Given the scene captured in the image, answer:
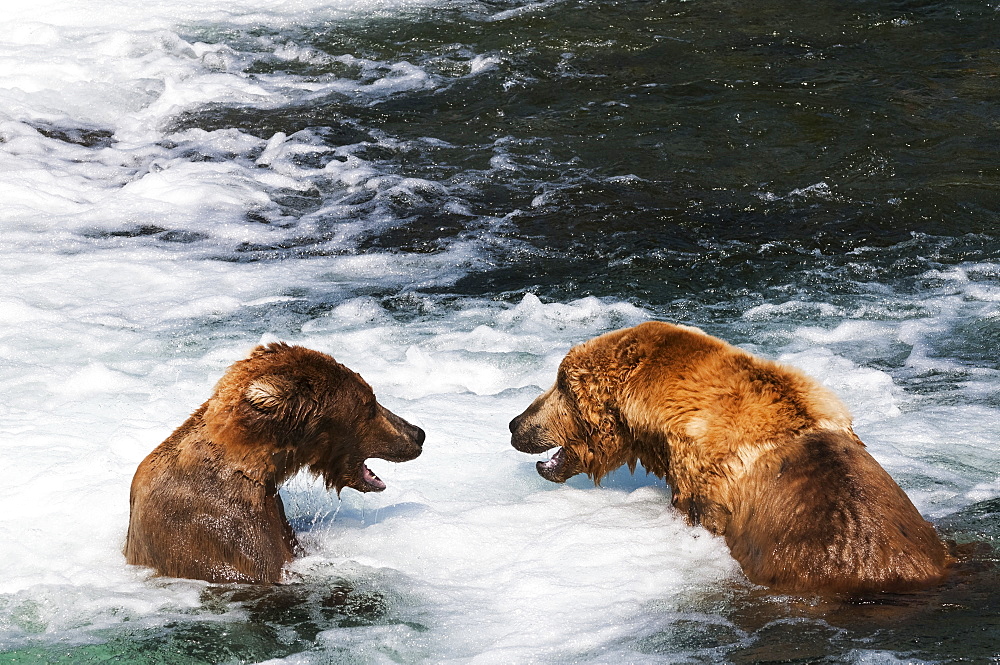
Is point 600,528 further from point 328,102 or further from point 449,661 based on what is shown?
point 328,102

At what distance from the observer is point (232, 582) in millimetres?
5531

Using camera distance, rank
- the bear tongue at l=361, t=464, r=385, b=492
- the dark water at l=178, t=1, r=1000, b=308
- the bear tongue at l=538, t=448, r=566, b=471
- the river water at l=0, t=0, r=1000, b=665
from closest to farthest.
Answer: the river water at l=0, t=0, r=1000, b=665
the bear tongue at l=361, t=464, r=385, b=492
the bear tongue at l=538, t=448, r=566, b=471
the dark water at l=178, t=1, r=1000, b=308

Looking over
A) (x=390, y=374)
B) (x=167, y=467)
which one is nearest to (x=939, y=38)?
(x=390, y=374)

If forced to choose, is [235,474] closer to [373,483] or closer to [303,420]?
[303,420]

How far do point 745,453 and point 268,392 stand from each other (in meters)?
2.43

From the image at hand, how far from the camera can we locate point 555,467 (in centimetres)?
686

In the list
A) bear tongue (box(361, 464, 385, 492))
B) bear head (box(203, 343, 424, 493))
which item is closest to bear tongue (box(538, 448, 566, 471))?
bear head (box(203, 343, 424, 493))

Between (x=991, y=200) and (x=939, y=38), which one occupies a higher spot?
(x=939, y=38)

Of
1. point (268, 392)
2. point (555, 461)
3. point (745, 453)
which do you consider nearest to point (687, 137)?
point (555, 461)

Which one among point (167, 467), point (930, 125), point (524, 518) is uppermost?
point (930, 125)

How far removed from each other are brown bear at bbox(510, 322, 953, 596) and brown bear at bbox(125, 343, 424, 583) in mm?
1551

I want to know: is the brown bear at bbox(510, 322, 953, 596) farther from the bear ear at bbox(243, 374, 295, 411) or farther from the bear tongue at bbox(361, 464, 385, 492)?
the bear ear at bbox(243, 374, 295, 411)

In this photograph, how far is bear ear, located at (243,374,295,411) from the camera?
5.53 metres

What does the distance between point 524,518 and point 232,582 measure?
1.82 meters
